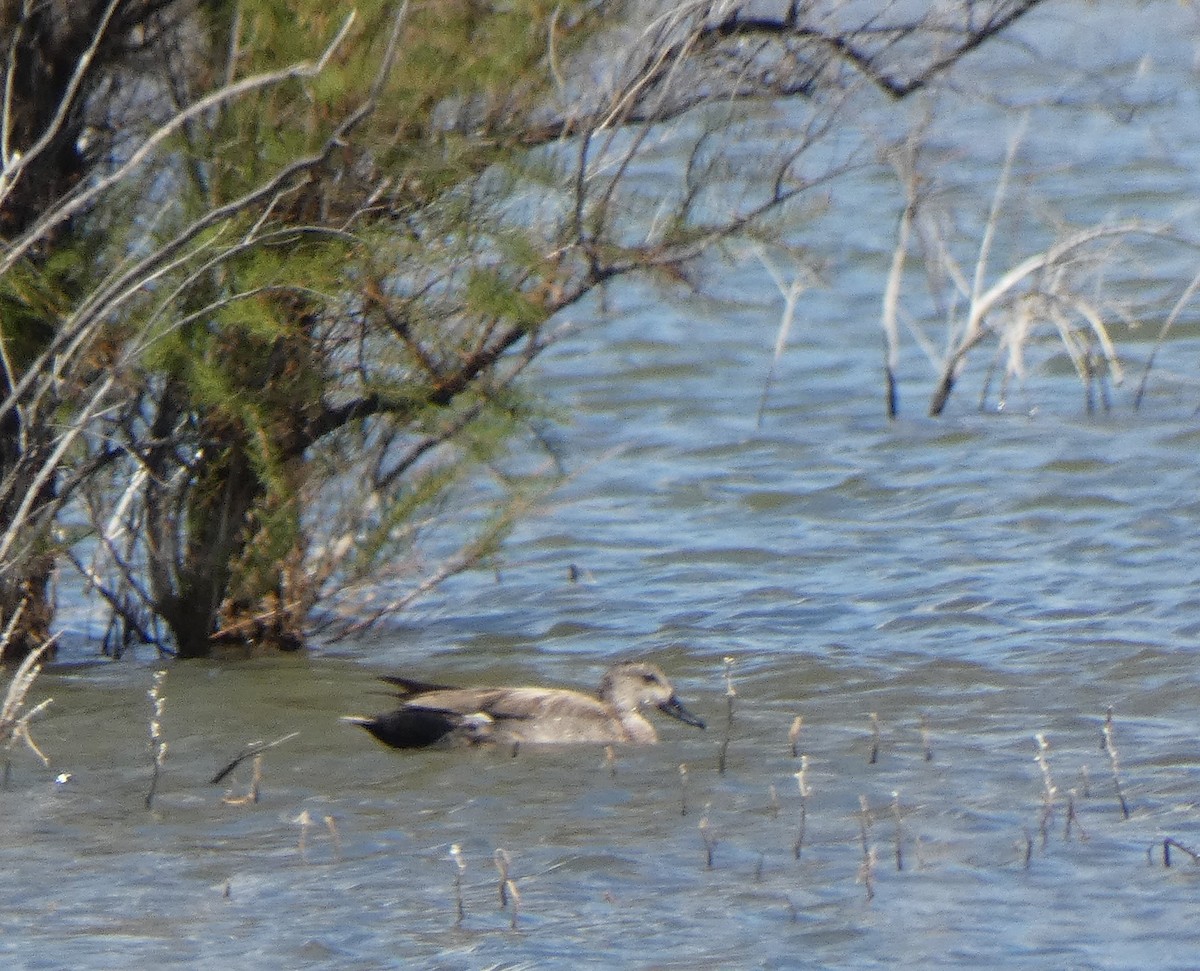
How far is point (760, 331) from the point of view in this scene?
15.5 meters

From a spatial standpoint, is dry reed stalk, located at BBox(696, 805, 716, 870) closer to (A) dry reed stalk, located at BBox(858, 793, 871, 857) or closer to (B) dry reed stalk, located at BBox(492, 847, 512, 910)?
(A) dry reed stalk, located at BBox(858, 793, 871, 857)

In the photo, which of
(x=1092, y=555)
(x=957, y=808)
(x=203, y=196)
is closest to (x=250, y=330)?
(x=203, y=196)

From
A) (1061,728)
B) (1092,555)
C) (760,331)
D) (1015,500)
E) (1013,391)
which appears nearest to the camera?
(1061,728)

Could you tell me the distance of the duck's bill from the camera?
7508mm

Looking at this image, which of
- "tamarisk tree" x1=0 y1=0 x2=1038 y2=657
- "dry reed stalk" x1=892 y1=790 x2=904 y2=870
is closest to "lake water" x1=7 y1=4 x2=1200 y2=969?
"dry reed stalk" x1=892 y1=790 x2=904 y2=870

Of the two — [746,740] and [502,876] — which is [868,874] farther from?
[746,740]

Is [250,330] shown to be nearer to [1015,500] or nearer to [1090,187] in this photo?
[1015,500]

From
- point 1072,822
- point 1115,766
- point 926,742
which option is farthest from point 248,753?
point 1115,766

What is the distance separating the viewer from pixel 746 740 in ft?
24.1

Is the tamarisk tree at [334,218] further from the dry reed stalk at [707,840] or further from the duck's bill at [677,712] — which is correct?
the dry reed stalk at [707,840]

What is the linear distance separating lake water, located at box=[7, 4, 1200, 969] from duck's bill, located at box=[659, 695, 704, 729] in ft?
0.20

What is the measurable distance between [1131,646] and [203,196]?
3.62 metres

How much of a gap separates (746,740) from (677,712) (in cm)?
28

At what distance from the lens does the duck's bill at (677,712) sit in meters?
7.51
